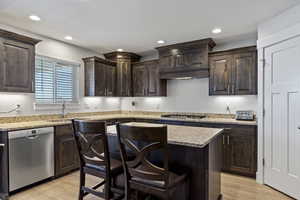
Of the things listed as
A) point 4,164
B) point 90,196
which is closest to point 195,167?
point 90,196

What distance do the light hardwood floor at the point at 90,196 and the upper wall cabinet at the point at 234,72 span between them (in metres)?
1.62

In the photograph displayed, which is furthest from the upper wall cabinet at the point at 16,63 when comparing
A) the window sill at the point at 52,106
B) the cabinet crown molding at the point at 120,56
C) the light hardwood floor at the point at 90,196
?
the cabinet crown molding at the point at 120,56

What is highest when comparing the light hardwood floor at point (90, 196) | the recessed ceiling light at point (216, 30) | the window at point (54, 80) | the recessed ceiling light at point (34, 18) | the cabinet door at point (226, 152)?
the recessed ceiling light at point (216, 30)

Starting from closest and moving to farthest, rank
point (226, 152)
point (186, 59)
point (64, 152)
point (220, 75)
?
point (64, 152), point (226, 152), point (220, 75), point (186, 59)

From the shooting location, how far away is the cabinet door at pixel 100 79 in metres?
4.51

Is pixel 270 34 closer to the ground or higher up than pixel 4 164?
higher up

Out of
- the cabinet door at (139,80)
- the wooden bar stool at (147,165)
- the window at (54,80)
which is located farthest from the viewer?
the cabinet door at (139,80)

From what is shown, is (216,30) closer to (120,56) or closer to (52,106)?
(120,56)

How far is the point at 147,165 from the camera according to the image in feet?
5.09

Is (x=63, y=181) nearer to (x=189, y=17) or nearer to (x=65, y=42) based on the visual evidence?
(x=65, y=42)

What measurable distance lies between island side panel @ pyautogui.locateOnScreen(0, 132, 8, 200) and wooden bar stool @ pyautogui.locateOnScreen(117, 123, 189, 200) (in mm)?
1971

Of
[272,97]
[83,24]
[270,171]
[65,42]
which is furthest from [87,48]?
[270,171]

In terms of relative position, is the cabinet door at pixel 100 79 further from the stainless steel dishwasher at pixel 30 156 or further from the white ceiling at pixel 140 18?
the stainless steel dishwasher at pixel 30 156

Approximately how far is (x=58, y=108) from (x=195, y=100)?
3117mm
